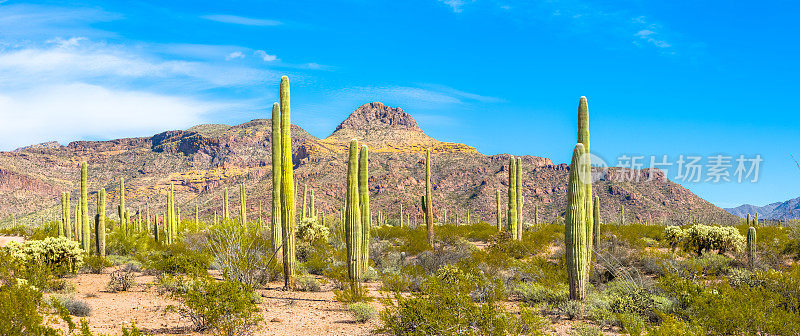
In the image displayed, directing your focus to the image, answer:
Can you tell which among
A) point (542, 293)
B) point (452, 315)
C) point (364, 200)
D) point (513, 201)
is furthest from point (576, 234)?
point (513, 201)

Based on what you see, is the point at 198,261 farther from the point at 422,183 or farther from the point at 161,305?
the point at 422,183

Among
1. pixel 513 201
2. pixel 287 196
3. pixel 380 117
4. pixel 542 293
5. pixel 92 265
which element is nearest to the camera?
pixel 542 293

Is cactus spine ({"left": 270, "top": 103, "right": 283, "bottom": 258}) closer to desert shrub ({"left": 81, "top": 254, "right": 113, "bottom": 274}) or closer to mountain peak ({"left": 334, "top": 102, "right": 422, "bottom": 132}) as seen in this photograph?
desert shrub ({"left": 81, "top": 254, "right": 113, "bottom": 274})

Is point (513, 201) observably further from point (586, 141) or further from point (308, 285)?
point (308, 285)

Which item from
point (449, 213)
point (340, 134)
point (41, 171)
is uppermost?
point (340, 134)

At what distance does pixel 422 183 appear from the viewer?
274 feet

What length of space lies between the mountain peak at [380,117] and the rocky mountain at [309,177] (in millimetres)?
9354

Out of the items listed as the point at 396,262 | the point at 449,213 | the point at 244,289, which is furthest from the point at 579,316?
the point at 449,213

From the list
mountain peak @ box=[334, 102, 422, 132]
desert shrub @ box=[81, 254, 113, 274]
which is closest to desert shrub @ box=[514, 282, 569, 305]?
desert shrub @ box=[81, 254, 113, 274]

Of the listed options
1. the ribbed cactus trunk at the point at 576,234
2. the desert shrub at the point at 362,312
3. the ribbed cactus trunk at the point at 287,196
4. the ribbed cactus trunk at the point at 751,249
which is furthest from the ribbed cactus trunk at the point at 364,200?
the ribbed cactus trunk at the point at 751,249

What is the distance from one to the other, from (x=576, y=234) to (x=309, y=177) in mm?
76610

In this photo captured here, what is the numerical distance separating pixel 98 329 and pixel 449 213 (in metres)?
63.8

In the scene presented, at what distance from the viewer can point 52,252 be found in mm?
15188

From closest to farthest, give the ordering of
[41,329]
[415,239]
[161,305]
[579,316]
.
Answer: [41,329]
[579,316]
[161,305]
[415,239]
